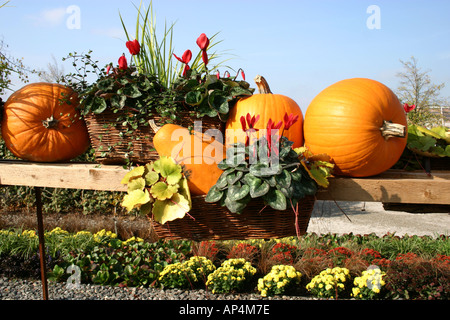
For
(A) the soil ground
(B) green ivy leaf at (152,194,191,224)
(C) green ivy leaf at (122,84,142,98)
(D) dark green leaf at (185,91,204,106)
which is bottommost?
(A) the soil ground

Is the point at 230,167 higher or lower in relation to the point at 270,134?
lower

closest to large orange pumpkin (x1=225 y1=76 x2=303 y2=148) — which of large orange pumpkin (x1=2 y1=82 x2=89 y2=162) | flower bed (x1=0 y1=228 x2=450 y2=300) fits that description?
large orange pumpkin (x1=2 y1=82 x2=89 y2=162)

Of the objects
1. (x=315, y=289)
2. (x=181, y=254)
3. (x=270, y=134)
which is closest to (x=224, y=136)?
(x=270, y=134)

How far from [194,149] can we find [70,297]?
7.53ft

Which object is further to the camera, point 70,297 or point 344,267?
point 344,267

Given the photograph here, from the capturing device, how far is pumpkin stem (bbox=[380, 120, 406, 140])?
166 cm

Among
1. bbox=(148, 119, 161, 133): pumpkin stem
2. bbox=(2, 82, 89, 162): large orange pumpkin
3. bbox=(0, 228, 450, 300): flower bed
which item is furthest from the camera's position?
bbox=(0, 228, 450, 300): flower bed

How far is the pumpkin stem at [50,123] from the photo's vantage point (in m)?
2.11

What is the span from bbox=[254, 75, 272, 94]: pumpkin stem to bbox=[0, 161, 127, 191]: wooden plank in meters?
0.80

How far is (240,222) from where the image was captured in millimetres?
1604

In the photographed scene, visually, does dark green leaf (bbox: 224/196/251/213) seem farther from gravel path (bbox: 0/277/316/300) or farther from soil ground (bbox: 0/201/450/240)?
soil ground (bbox: 0/201/450/240)

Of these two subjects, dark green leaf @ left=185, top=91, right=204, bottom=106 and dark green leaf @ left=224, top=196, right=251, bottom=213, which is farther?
dark green leaf @ left=185, top=91, right=204, bottom=106
